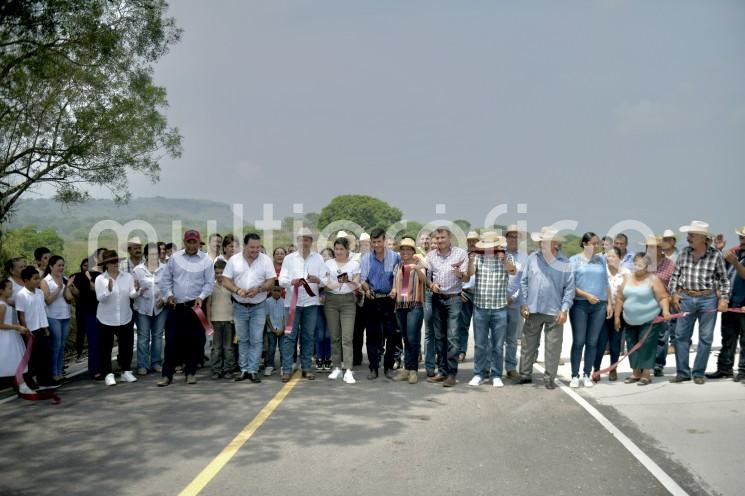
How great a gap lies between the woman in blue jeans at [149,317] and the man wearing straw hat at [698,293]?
780 centimetres

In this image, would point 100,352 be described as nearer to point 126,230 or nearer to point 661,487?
point 126,230

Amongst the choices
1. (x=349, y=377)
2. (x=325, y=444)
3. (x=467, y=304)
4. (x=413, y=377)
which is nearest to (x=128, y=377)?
(x=349, y=377)

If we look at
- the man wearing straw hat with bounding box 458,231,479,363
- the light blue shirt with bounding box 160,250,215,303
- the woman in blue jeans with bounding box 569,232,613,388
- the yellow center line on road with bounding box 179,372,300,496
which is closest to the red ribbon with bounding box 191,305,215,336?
the light blue shirt with bounding box 160,250,215,303

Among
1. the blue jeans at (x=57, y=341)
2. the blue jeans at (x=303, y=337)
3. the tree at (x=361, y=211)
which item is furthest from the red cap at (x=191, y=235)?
the tree at (x=361, y=211)

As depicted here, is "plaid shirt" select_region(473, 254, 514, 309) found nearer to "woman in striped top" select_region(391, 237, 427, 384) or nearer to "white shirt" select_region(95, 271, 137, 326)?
"woman in striped top" select_region(391, 237, 427, 384)

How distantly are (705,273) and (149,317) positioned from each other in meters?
8.49

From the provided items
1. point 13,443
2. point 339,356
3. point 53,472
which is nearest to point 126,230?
point 339,356

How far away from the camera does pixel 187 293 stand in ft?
32.0

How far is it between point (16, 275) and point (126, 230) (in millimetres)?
4634

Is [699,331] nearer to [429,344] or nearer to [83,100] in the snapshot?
[429,344]

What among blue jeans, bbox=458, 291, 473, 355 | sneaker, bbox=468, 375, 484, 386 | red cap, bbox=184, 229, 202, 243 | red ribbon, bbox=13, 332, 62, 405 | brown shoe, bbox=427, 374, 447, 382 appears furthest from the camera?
blue jeans, bbox=458, 291, 473, 355

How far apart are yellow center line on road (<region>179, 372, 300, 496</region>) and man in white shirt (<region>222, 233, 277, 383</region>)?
1094 mm

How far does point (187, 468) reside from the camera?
5609 mm

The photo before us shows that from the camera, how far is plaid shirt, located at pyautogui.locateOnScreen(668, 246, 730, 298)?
9367mm
